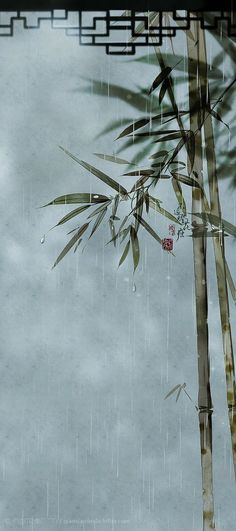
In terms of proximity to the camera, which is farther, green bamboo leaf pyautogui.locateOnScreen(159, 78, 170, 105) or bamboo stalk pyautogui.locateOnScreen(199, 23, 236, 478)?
bamboo stalk pyautogui.locateOnScreen(199, 23, 236, 478)

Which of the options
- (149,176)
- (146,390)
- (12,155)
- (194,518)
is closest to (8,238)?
(12,155)

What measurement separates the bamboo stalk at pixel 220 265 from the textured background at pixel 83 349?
39.9 inches

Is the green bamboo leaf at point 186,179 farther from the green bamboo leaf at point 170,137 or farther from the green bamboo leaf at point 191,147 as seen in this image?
the green bamboo leaf at point 170,137

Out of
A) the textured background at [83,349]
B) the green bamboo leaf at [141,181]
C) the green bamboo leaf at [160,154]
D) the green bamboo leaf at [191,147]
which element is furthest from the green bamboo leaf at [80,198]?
the textured background at [83,349]

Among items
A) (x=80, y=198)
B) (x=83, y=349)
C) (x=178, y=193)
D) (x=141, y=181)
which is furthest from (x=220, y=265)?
(x=83, y=349)

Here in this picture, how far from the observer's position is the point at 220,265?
135 inches

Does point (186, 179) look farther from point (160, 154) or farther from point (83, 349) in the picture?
point (83, 349)

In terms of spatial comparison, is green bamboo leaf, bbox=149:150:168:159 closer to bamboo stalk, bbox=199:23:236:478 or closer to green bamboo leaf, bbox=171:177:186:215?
green bamboo leaf, bbox=171:177:186:215

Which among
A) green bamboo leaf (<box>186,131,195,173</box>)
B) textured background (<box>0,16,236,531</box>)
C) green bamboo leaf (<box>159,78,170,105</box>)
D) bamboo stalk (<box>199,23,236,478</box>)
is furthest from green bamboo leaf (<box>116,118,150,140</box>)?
textured background (<box>0,16,236,531</box>)

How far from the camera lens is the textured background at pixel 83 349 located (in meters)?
4.48

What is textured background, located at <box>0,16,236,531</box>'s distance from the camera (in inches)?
176

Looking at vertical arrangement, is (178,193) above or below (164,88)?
below

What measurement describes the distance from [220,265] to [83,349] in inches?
61.0

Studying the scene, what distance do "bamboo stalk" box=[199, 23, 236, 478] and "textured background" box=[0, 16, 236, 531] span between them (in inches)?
39.9
